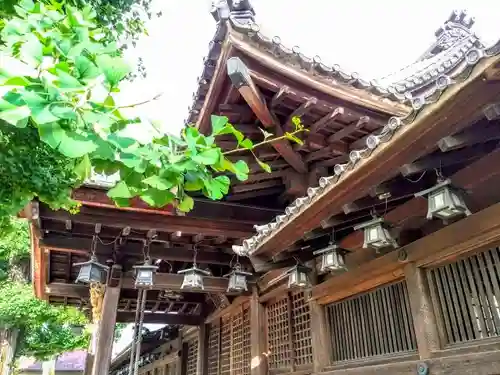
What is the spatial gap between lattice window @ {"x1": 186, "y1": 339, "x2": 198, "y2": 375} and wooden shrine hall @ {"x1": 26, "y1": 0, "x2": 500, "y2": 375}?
1.14 metres

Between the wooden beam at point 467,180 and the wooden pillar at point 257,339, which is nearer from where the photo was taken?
the wooden beam at point 467,180

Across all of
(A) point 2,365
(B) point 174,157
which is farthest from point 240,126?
(A) point 2,365

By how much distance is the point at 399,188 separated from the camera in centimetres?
396

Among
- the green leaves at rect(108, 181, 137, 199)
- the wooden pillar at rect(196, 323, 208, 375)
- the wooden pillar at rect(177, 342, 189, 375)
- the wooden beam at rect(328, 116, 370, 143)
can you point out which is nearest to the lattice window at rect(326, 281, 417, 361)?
the wooden beam at rect(328, 116, 370, 143)

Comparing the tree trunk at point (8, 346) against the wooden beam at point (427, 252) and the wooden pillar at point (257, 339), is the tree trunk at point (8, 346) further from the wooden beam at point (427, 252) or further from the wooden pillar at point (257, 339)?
the wooden beam at point (427, 252)

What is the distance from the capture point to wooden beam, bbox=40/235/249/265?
650 cm

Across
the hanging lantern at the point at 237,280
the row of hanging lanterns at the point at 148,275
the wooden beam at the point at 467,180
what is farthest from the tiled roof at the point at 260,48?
the hanging lantern at the point at 237,280

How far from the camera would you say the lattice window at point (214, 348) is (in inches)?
347

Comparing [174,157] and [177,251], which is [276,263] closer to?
[177,251]

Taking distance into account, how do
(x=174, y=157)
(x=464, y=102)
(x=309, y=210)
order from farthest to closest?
(x=309, y=210) → (x=464, y=102) → (x=174, y=157)

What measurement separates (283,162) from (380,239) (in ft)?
9.93

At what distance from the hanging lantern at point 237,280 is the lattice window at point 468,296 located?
3.12 metres

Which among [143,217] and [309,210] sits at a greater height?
[143,217]

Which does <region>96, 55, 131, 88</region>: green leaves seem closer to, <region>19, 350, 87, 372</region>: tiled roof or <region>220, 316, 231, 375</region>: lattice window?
<region>220, 316, 231, 375</region>: lattice window
